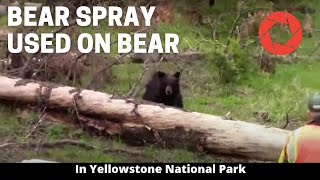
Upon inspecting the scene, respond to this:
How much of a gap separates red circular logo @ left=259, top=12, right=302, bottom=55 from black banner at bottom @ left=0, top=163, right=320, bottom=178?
176 cm

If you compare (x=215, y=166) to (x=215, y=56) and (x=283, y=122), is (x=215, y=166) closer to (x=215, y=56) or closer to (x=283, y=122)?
(x=283, y=122)

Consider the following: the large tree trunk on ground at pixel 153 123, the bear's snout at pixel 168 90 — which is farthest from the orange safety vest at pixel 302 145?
the bear's snout at pixel 168 90

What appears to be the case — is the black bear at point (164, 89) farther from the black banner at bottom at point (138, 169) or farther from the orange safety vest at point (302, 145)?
the orange safety vest at point (302, 145)

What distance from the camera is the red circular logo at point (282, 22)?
23.9 feet

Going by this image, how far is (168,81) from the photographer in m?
7.80

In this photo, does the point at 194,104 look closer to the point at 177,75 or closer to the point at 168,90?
the point at 168,90

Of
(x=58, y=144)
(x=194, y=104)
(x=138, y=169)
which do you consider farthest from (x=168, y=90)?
(x=138, y=169)

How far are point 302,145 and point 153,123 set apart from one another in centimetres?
178

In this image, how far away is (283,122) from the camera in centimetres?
674

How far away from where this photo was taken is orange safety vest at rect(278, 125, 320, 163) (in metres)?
5.10

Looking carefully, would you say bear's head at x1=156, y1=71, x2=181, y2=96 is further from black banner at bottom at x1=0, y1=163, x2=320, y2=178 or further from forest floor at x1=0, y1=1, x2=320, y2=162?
black banner at bottom at x1=0, y1=163, x2=320, y2=178

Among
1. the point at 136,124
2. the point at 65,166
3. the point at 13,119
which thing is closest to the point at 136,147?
the point at 136,124

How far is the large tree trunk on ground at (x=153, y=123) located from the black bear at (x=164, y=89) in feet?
2.52

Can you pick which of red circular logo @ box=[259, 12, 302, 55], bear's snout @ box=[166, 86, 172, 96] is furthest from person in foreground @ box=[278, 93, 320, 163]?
bear's snout @ box=[166, 86, 172, 96]
